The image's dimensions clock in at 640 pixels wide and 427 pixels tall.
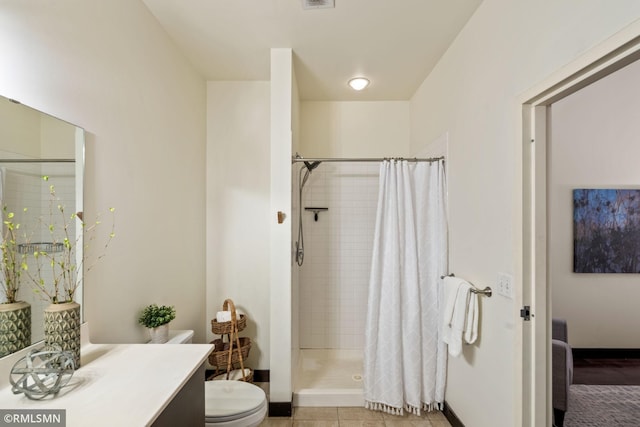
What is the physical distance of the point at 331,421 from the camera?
6.76 feet

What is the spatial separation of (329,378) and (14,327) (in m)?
2.16

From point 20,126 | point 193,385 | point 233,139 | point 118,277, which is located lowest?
point 193,385

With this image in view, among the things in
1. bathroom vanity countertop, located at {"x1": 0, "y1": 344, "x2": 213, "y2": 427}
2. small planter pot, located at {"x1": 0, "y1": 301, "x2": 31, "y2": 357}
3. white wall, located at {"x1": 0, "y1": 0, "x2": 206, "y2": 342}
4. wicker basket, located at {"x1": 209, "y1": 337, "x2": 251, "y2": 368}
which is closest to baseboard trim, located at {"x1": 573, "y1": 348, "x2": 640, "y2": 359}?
wicker basket, located at {"x1": 209, "y1": 337, "x2": 251, "y2": 368}

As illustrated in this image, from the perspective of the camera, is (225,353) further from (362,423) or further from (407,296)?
(407,296)

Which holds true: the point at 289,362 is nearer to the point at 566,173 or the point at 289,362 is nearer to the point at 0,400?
the point at 0,400

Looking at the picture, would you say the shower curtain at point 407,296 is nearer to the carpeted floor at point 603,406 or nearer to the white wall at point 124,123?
the carpeted floor at point 603,406

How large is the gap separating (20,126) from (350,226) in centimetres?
253

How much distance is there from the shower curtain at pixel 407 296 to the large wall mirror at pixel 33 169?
1.82 metres

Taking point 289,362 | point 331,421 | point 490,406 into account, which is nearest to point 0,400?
point 289,362

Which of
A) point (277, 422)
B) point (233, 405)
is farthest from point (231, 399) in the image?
point (277, 422)

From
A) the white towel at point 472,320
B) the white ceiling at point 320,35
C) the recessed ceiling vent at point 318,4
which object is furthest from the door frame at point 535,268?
the recessed ceiling vent at point 318,4

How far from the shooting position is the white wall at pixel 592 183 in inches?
112

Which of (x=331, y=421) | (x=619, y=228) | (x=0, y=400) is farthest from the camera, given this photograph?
(x=619, y=228)

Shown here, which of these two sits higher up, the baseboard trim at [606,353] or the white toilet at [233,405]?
the white toilet at [233,405]
